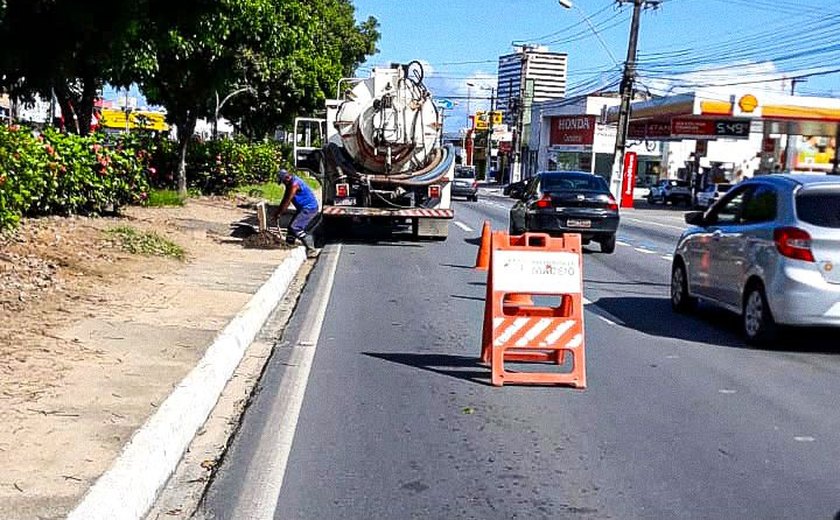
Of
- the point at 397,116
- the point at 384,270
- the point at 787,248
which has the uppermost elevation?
the point at 397,116

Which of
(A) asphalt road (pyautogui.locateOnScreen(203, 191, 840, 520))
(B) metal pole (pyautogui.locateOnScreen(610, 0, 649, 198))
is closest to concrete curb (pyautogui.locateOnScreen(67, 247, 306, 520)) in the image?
(A) asphalt road (pyautogui.locateOnScreen(203, 191, 840, 520))

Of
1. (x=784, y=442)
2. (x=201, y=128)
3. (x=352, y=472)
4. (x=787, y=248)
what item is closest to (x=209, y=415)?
(x=352, y=472)

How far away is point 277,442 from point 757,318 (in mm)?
5660

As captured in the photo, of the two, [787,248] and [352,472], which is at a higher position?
[787,248]

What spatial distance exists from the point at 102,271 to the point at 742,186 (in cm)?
766

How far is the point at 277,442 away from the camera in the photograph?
6.69m

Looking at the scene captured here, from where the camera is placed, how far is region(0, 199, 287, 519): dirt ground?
5.58 meters

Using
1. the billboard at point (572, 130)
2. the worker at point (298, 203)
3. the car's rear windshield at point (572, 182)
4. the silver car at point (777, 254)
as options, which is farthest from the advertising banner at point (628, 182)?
the silver car at point (777, 254)

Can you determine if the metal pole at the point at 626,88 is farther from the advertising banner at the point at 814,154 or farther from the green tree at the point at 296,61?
the advertising banner at the point at 814,154

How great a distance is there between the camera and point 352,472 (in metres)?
6.09

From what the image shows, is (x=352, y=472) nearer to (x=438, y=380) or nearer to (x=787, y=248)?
(x=438, y=380)

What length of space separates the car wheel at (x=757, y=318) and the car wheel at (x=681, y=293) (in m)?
1.81

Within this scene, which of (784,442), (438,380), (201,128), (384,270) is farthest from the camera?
(201,128)

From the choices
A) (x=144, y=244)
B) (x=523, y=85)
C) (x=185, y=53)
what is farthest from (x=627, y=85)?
(x=523, y=85)
